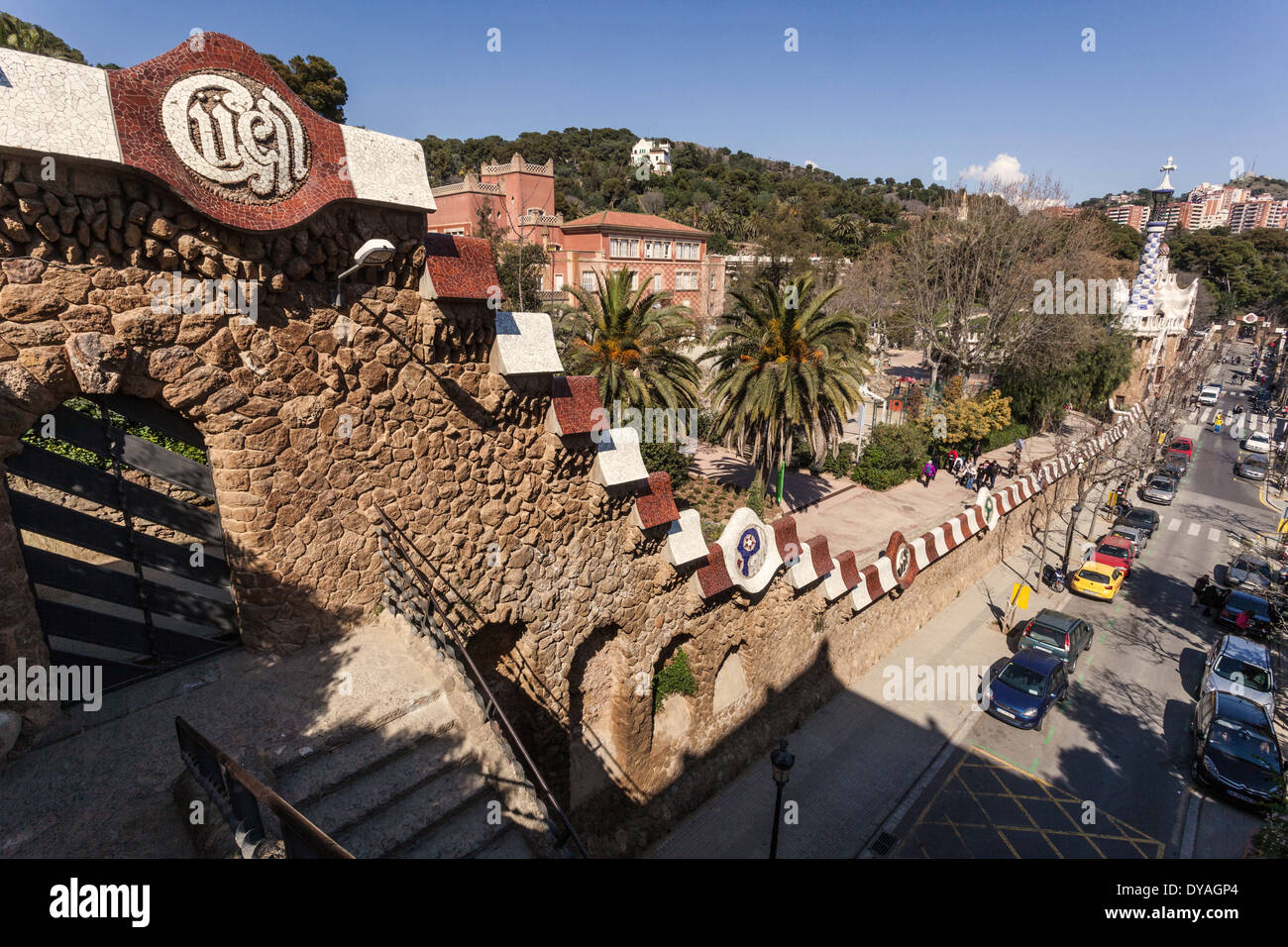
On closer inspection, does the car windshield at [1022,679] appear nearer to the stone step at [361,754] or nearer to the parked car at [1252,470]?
the stone step at [361,754]

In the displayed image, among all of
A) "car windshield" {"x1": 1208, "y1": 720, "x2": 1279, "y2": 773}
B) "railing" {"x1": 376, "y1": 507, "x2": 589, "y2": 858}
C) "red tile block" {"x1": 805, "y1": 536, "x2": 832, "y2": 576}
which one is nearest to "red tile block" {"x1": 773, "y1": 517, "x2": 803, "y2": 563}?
"red tile block" {"x1": 805, "y1": 536, "x2": 832, "y2": 576}

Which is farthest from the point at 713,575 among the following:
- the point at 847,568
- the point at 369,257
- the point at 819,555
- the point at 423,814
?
the point at 369,257

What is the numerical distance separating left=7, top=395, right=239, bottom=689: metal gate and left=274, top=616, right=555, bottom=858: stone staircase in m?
2.07

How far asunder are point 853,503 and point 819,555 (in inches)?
471

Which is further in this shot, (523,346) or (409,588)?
(523,346)

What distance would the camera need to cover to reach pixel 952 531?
1753 cm

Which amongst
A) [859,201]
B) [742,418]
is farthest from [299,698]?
[859,201]

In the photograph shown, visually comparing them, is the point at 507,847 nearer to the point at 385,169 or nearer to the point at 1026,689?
the point at 385,169

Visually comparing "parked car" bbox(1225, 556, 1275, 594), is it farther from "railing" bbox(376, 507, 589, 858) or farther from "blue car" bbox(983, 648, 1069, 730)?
"railing" bbox(376, 507, 589, 858)

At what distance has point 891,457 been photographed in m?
25.8

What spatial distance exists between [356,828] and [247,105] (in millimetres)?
5363

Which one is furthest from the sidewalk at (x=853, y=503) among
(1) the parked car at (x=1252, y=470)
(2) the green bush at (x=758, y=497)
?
(1) the parked car at (x=1252, y=470)
